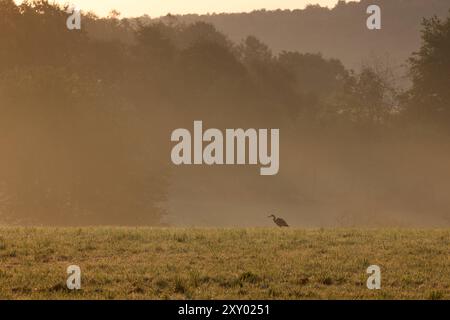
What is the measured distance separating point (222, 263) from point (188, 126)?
226ft

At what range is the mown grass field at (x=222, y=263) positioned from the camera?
52.8 feet

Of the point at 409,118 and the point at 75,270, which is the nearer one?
the point at 75,270

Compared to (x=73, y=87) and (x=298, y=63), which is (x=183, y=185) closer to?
(x=73, y=87)

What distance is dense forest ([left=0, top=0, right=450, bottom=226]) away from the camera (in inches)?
2370

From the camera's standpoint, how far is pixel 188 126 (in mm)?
87625

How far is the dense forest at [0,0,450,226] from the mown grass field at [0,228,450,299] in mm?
35438

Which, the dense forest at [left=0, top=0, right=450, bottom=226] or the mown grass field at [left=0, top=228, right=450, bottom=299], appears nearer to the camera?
the mown grass field at [left=0, top=228, right=450, bottom=299]

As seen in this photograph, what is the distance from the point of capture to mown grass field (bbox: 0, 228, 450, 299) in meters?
16.1

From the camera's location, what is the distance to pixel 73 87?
6275 cm

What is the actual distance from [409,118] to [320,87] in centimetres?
6178

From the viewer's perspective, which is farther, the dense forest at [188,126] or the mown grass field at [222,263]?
the dense forest at [188,126]

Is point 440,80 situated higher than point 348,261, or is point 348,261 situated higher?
point 440,80

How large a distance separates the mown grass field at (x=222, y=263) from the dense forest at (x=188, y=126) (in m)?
35.4
